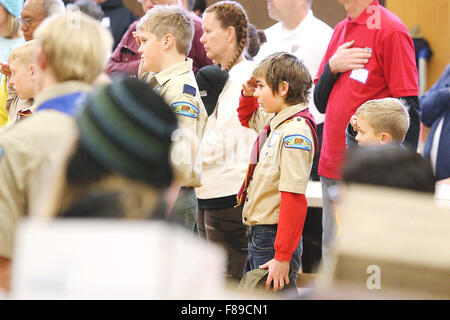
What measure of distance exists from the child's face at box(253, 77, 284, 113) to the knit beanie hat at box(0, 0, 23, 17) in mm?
1591

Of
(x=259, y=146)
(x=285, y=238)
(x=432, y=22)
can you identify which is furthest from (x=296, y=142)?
(x=432, y=22)

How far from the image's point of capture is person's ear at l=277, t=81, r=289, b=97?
242 cm

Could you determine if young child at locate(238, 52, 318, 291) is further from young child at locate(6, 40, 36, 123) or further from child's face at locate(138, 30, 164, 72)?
young child at locate(6, 40, 36, 123)

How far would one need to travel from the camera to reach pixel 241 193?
8.02 ft

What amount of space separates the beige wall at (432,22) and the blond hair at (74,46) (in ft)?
11.4

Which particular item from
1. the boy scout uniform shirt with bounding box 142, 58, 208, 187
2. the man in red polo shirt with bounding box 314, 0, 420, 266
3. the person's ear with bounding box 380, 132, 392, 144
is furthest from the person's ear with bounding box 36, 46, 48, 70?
the man in red polo shirt with bounding box 314, 0, 420, 266

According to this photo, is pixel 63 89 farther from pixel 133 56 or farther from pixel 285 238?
pixel 133 56

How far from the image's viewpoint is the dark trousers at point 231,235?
2.78 meters

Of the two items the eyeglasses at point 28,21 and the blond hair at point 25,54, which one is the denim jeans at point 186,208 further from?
the eyeglasses at point 28,21

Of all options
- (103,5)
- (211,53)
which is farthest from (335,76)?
Answer: (103,5)

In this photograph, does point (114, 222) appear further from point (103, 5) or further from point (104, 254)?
point (103, 5)

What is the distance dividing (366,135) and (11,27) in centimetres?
205

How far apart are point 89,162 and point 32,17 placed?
2.62 m

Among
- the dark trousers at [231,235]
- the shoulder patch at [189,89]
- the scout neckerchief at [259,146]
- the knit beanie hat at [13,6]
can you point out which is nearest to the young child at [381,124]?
the scout neckerchief at [259,146]
